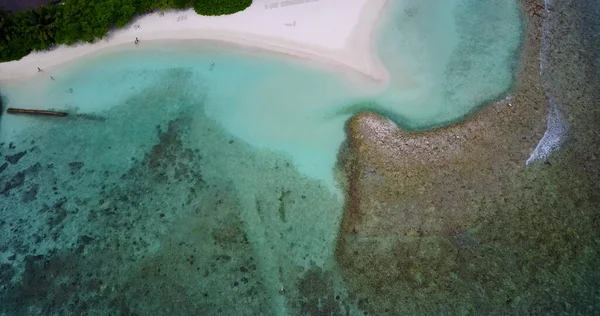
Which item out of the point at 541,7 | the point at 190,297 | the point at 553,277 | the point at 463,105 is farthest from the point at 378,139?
the point at 541,7

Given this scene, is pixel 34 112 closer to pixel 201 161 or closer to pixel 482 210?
pixel 201 161

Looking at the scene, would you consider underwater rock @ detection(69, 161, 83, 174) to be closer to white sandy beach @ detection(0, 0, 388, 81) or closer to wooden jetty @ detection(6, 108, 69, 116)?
wooden jetty @ detection(6, 108, 69, 116)

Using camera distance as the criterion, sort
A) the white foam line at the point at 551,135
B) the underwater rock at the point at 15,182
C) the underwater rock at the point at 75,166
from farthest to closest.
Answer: the underwater rock at the point at 75,166 → the underwater rock at the point at 15,182 → the white foam line at the point at 551,135

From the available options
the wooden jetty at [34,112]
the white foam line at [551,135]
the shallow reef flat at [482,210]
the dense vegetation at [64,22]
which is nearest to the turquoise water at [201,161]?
the wooden jetty at [34,112]

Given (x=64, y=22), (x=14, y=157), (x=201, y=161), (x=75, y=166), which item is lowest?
(x=14, y=157)

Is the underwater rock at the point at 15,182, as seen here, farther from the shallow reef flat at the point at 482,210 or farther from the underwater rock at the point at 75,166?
the shallow reef flat at the point at 482,210

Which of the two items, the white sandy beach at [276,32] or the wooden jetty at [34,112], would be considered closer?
the wooden jetty at [34,112]

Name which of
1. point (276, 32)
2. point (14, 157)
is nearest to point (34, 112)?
point (14, 157)
